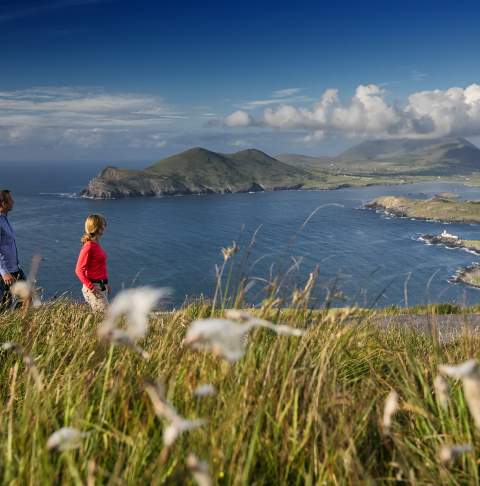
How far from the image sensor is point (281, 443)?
8.89 ft

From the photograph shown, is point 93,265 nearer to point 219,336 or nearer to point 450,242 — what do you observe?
point 219,336

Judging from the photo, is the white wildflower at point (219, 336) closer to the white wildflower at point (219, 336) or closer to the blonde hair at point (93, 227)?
the white wildflower at point (219, 336)

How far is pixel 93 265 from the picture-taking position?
9.03 meters

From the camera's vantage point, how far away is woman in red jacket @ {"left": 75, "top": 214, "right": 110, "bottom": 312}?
28.9 ft

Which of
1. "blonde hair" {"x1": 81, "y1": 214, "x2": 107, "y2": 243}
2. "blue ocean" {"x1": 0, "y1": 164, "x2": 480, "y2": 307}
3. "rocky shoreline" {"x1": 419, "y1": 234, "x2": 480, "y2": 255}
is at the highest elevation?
"blonde hair" {"x1": 81, "y1": 214, "x2": 107, "y2": 243}

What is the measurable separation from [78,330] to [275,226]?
489 ft

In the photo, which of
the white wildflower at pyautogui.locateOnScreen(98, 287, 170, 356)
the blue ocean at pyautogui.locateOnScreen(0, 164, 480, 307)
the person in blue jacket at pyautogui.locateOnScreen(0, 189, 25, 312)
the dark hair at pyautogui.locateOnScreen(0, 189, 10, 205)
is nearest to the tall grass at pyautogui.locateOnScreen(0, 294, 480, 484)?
the white wildflower at pyautogui.locateOnScreen(98, 287, 170, 356)

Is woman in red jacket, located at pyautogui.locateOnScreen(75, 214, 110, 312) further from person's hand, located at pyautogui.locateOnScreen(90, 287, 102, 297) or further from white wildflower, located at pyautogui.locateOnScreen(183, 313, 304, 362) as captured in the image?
white wildflower, located at pyautogui.locateOnScreen(183, 313, 304, 362)

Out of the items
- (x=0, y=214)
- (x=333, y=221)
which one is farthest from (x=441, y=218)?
(x=0, y=214)

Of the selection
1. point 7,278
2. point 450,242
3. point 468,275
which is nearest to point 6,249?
point 7,278

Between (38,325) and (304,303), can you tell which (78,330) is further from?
(304,303)

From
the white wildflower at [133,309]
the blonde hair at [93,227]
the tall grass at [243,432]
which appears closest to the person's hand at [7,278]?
the blonde hair at [93,227]

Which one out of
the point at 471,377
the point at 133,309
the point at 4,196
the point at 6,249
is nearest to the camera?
the point at 471,377

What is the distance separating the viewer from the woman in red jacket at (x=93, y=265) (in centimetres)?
882
